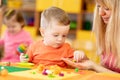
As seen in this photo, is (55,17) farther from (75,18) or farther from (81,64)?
(75,18)

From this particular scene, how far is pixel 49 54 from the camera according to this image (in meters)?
1.55

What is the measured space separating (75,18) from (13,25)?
2.10 metres

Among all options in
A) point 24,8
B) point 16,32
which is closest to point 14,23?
point 16,32

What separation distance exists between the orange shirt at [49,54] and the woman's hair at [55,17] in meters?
0.11

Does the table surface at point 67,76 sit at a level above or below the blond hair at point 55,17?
below

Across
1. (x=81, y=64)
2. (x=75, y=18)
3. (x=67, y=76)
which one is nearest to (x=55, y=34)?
(x=81, y=64)

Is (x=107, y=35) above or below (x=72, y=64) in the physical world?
above

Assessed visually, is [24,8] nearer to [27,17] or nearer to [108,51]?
[27,17]

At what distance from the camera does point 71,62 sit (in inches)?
58.4

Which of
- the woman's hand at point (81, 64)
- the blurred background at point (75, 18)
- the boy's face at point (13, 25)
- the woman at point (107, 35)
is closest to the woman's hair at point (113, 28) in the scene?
the woman at point (107, 35)

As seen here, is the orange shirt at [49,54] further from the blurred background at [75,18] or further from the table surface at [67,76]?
the blurred background at [75,18]

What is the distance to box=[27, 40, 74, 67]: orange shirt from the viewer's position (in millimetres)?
1538

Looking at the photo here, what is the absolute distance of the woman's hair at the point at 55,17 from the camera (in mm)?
1498

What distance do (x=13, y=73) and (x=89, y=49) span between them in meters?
2.87
